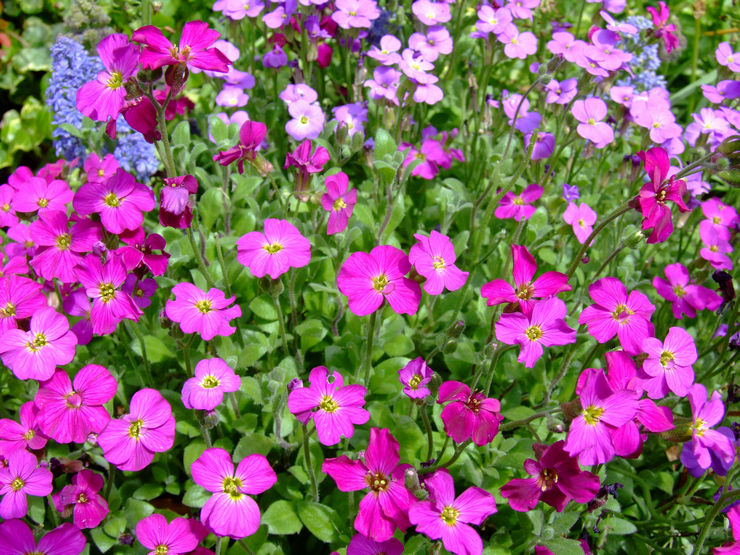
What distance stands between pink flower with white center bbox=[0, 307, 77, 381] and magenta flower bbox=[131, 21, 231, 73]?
34.8 inches

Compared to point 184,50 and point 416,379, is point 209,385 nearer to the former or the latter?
point 416,379

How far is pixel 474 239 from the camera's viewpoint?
10.2ft

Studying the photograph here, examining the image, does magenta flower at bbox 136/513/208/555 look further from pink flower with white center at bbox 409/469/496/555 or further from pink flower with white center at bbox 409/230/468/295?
pink flower with white center at bbox 409/230/468/295

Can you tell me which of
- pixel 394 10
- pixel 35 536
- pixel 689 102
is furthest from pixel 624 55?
pixel 35 536

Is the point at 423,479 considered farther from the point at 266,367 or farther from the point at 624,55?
the point at 624,55

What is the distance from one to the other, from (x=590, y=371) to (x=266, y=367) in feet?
4.57

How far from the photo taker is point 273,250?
2189mm

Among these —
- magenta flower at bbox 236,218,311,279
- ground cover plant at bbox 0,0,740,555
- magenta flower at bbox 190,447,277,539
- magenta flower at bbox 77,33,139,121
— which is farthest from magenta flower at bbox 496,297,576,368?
magenta flower at bbox 77,33,139,121

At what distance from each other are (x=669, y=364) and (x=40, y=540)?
209cm

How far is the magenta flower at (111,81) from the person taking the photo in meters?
1.93

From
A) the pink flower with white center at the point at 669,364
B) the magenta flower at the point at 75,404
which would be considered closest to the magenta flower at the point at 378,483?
the magenta flower at the point at 75,404

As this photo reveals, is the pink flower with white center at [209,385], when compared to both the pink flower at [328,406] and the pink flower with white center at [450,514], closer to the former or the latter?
the pink flower at [328,406]

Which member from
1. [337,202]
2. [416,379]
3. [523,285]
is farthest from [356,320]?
[523,285]

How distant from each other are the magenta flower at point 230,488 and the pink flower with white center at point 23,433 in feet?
1.83
